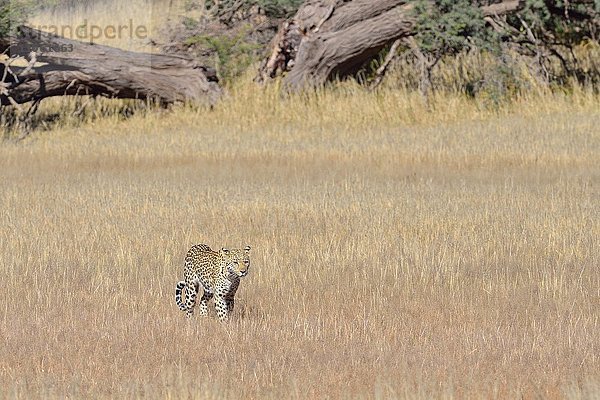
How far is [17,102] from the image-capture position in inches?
824

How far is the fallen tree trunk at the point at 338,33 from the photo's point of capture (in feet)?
70.5

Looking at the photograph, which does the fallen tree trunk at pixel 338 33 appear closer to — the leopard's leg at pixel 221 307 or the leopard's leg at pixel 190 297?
the leopard's leg at pixel 190 297

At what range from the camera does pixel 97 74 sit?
21266 millimetres

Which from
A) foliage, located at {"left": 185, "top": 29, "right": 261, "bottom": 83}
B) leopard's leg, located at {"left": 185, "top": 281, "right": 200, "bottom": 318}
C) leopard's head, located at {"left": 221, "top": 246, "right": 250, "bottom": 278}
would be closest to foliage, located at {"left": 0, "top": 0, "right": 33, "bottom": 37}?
foliage, located at {"left": 185, "top": 29, "right": 261, "bottom": 83}

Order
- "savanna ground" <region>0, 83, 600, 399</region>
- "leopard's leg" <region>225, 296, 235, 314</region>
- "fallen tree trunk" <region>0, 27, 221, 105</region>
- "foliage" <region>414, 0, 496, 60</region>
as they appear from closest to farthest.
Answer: "savanna ground" <region>0, 83, 600, 399</region> < "leopard's leg" <region>225, 296, 235, 314</region> < "foliage" <region>414, 0, 496, 60</region> < "fallen tree trunk" <region>0, 27, 221, 105</region>

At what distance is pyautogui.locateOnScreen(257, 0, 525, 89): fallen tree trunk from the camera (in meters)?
21.5

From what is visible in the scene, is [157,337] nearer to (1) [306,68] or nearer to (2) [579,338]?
(2) [579,338]

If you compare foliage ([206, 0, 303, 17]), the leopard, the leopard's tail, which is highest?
foliage ([206, 0, 303, 17])

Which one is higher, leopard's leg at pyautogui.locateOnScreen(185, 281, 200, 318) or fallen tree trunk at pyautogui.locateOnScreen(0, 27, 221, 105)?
leopard's leg at pyautogui.locateOnScreen(185, 281, 200, 318)

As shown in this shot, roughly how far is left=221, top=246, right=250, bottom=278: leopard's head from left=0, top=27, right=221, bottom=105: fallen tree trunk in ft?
47.9

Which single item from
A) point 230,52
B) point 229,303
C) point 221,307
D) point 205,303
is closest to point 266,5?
point 230,52

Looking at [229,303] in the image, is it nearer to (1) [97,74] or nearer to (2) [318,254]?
(2) [318,254]

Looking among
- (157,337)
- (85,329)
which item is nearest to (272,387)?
(157,337)

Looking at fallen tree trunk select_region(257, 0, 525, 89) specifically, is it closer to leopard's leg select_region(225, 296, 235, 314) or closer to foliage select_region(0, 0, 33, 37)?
foliage select_region(0, 0, 33, 37)
